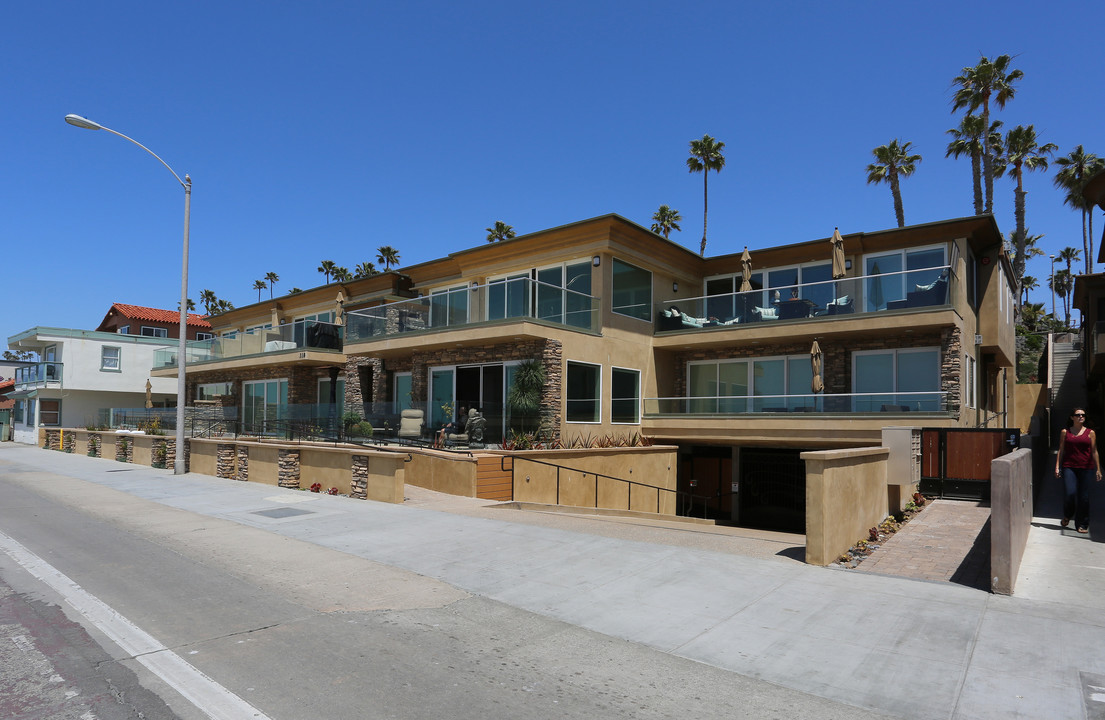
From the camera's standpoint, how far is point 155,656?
544 centimetres

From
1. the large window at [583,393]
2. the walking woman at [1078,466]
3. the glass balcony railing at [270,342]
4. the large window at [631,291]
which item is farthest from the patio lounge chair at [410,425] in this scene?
the walking woman at [1078,466]

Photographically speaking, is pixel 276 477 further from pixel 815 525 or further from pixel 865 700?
pixel 865 700

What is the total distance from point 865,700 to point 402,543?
675 cm

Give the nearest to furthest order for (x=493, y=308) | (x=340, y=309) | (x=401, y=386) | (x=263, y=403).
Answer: (x=493, y=308) → (x=401, y=386) → (x=340, y=309) → (x=263, y=403)

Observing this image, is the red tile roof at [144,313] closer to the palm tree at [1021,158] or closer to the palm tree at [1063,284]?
the palm tree at [1021,158]

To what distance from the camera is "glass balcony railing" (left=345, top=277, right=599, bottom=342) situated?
19000 mm

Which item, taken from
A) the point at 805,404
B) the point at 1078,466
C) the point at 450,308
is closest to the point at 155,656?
the point at 1078,466

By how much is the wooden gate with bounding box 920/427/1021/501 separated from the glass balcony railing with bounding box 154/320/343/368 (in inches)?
850

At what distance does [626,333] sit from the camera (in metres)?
21.7

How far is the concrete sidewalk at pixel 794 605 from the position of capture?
5.05 meters

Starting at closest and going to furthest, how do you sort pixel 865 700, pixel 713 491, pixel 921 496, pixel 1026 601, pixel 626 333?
pixel 865 700 → pixel 1026 601 → pixel 921 496 → pixel 626 333 → pixel 713 491

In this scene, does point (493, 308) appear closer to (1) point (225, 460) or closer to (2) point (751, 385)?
(1) point (225, 460)

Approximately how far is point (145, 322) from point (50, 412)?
994 cm

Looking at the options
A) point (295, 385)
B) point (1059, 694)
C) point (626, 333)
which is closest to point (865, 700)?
point (1059, 694)
